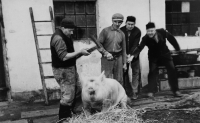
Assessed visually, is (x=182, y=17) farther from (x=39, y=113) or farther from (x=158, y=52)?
(x=39, y=113)

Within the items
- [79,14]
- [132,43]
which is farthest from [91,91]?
[79,14]

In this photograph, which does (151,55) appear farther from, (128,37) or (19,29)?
(19,29)

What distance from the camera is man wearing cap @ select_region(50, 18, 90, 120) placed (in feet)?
15.5

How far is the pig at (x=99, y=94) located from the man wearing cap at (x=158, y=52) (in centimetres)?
185

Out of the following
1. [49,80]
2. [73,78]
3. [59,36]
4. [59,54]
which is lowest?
[49,80]

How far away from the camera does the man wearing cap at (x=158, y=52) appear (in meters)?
6.86

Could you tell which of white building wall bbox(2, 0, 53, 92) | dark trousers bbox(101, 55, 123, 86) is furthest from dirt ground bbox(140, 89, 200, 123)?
white building wall bbox(2, 0, 53, 92)

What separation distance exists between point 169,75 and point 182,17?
8.57 ft

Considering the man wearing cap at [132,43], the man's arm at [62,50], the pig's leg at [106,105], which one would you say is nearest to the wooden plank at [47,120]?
the pig's leg at [106,105]

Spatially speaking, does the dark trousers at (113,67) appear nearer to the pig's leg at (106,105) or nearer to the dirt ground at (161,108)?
the dirt ground at (161,108)

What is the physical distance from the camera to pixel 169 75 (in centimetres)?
724

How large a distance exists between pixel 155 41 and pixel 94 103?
2880mm

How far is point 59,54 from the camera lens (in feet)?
15.5

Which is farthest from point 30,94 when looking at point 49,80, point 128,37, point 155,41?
point 155,41
